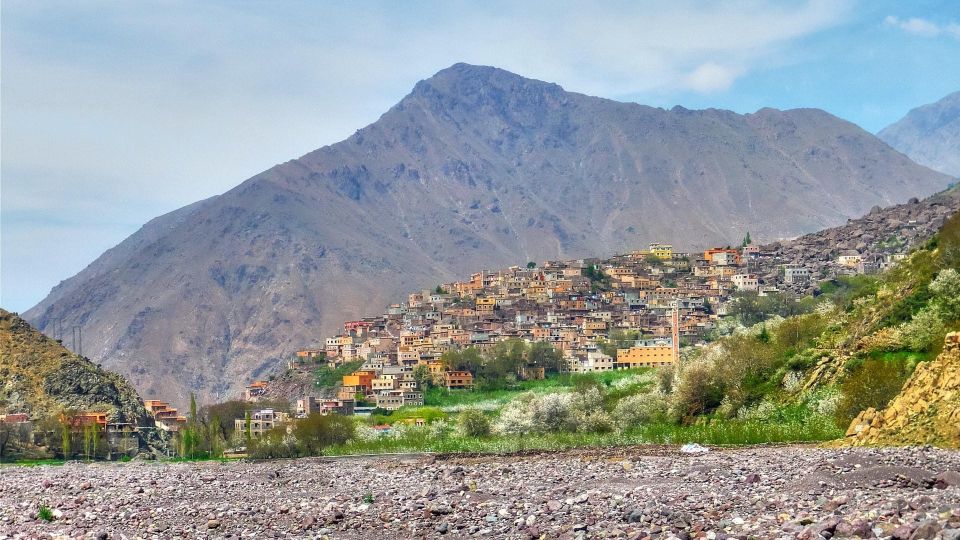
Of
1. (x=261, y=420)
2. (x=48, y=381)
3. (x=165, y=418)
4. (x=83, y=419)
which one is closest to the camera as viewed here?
(x=83, y=419)

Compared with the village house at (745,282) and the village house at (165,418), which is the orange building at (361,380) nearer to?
the village house at (165,418)

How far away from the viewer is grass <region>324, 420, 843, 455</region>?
3616cm

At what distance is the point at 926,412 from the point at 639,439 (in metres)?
16.4

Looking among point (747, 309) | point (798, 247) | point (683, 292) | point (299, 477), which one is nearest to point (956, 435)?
point (299, 477)

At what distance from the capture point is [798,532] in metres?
13.5

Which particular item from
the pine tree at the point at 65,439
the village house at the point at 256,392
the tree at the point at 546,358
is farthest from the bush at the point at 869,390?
the village house at the point at 256,392

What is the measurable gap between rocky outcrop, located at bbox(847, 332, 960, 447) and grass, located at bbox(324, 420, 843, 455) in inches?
175

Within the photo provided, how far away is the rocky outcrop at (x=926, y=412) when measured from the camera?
27078 mm

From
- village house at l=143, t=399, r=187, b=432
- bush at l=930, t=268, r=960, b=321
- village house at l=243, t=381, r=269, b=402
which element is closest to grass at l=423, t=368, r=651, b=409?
village house at l=143, t=399, r=187, b=432

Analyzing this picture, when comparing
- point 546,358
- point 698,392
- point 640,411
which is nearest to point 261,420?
point 546,358

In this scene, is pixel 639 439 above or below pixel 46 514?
below

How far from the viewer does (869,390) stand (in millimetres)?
35312

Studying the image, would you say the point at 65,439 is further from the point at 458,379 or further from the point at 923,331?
the point at 458,379

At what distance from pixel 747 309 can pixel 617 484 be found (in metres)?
111
